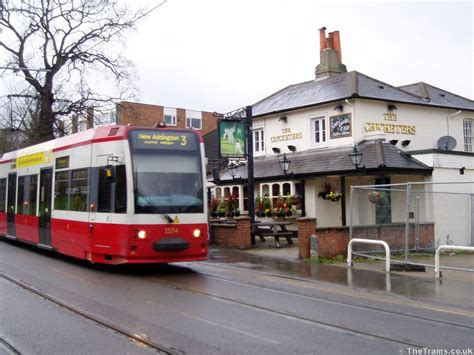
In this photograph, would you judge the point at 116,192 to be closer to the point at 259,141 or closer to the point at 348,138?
the point at 348,138

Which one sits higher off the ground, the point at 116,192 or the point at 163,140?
the point at 163,140

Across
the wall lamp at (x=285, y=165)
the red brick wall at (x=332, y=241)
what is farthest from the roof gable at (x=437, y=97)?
the red brick wall at (x=332, y=241)

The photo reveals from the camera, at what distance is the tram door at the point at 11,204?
18.1m

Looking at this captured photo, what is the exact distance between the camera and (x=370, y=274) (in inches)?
502

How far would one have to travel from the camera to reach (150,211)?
37.2 ft

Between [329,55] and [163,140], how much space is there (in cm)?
1867

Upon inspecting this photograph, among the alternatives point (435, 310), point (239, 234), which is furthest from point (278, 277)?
point (239, 234)

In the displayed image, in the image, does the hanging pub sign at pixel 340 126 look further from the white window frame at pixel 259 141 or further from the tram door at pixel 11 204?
the tram door at pixel 11 204

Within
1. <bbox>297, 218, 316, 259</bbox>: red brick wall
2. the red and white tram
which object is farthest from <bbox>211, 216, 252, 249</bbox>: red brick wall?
the red and white tram

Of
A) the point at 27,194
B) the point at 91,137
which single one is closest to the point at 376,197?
the point at 91,137

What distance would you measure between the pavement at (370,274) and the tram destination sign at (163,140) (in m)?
3.76

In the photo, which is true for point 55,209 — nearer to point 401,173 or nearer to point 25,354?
point 25,354

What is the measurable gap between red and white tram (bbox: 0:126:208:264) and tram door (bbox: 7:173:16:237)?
18.5 ft

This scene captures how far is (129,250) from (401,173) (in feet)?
43.3
